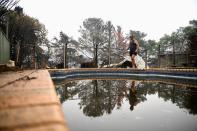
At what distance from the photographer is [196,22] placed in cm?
3197

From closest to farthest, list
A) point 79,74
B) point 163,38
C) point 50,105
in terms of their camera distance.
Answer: point 50,105, point 79,74, point 163,38

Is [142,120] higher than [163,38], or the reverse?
[163,38]

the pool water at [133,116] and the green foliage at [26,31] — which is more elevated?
the green foliage at [26,31]

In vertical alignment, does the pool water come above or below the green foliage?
below

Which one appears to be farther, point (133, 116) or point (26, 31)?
point (26, 31)

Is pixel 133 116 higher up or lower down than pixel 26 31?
lower down

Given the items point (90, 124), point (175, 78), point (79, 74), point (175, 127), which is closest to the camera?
point (175, 127)

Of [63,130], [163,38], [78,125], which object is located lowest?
[78,125]

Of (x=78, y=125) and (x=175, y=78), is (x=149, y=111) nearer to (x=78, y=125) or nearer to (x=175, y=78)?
(x=78, y=125)

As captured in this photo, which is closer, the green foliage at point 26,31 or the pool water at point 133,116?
the pool water at point 133,116

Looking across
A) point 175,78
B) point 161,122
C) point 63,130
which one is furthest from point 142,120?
point 175,78

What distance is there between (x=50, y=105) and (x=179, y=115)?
108 inches

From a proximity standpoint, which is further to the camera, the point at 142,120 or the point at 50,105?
the point at 142,120

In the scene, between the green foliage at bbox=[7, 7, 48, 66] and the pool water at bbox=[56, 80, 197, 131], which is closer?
the pool water at bbox=[56, 80, 197, 131]
